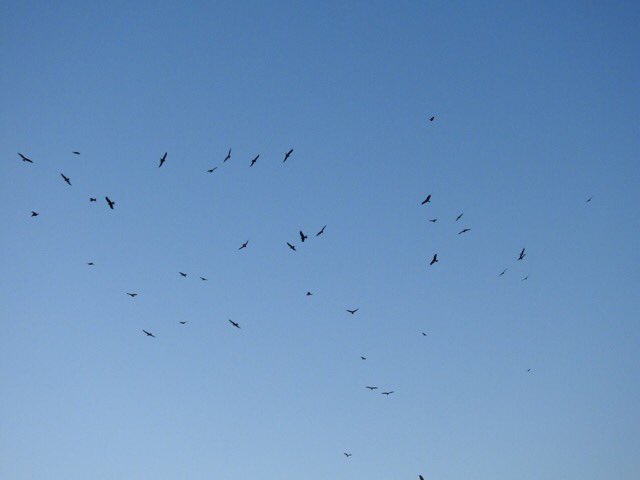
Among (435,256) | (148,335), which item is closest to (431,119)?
(435,256)

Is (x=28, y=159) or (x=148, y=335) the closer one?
(x=28, y=159)

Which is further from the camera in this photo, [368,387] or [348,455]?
[348,455]

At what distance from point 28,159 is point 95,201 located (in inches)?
138

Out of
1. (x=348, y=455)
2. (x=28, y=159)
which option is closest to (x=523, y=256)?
(x=348, y=455)

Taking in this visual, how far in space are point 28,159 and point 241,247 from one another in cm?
1118

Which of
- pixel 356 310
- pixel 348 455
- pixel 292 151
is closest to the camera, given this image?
pixel 292 151

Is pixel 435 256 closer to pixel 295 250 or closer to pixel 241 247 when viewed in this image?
pixel 295 250

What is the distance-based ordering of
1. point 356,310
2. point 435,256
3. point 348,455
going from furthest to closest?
1. point 348,455
2. point 356,310
3. point 435,256

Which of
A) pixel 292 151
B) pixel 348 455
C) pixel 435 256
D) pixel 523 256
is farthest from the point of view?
pixel 348 455

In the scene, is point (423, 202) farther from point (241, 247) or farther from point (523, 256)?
point (241, 247)

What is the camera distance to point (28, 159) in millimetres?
20594

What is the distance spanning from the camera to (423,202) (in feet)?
67.6

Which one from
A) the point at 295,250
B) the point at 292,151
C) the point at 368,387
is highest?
the point at 292,151

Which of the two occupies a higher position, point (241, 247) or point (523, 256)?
point (523, 256)
